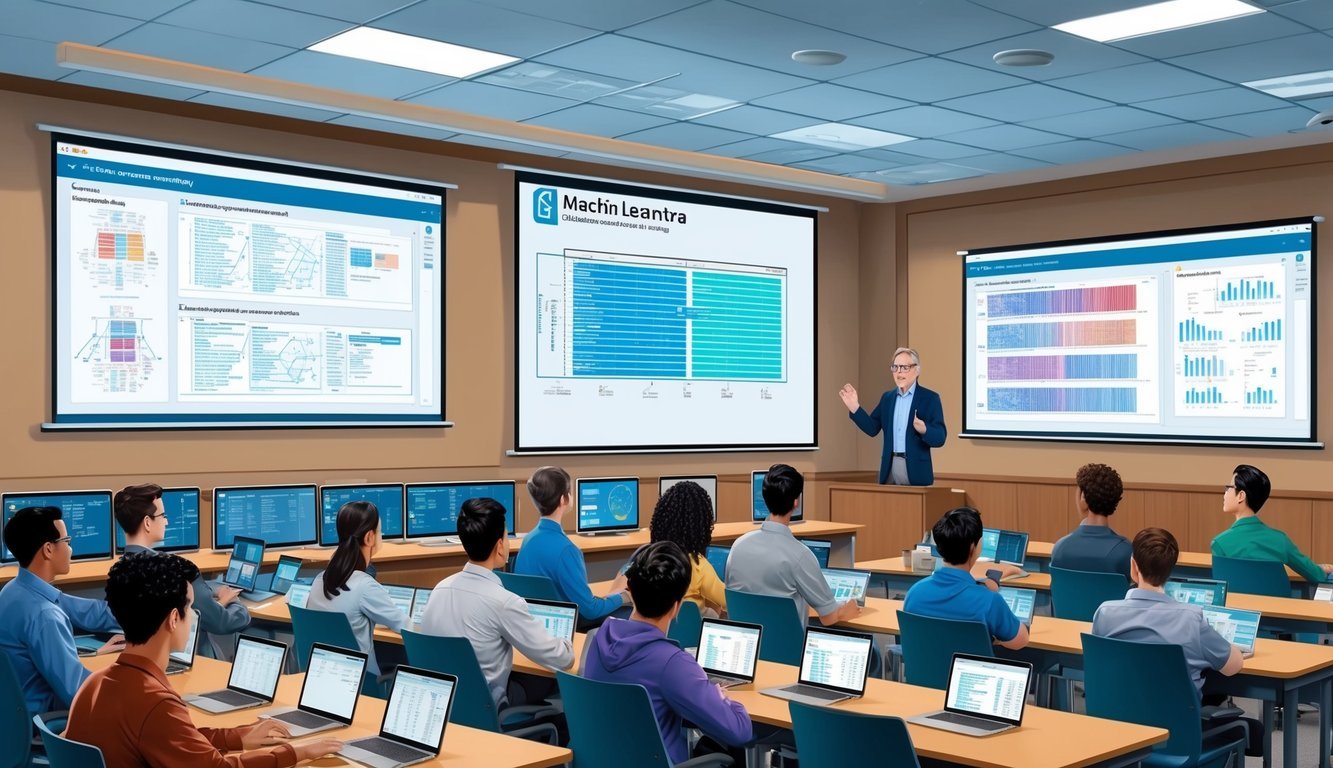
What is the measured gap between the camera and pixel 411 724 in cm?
308

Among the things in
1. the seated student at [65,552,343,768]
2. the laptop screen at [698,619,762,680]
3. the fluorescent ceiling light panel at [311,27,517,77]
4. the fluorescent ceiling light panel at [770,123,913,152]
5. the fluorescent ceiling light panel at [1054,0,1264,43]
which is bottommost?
the laptop screen at [698,619,762,680]

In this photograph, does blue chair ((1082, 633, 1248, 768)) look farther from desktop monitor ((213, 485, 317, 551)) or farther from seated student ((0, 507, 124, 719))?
desktop monitor ((213, 485, 317, 551))

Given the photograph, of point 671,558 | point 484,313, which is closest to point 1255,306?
point 484,313

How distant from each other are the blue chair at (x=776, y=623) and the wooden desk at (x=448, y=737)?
1709 mm

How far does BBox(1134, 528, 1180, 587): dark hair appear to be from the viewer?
161 inches

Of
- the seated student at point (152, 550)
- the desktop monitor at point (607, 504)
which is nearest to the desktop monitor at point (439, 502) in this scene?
the desktop monitor at point (607, 504)

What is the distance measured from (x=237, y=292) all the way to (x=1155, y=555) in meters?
5.51

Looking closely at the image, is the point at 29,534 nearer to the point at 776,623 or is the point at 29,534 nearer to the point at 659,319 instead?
Answer: the point at 776,623

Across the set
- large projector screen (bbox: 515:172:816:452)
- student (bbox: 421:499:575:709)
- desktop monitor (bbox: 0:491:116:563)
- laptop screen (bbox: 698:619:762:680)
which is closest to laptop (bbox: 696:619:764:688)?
laptop screen (bbox: 698:619:762:680)

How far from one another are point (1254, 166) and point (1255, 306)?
95 cm

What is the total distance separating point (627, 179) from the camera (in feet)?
30.8

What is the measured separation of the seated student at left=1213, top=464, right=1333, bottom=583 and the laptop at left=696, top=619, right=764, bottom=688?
322 centimetres

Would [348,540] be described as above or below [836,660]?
above

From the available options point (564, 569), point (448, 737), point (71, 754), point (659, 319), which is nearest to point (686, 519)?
point (564, 569)
